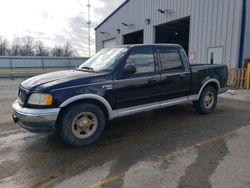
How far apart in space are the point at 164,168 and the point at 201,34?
12.3 m

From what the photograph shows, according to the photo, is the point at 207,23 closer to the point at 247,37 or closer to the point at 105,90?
the point at 247,37

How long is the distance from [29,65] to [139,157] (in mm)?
19915

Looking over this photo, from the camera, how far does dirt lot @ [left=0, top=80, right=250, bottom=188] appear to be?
9.25 feet

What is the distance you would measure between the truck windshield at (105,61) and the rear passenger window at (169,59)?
37.9 inches

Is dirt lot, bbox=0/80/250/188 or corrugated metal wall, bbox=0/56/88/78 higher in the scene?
corrugated metal wall, bbox=0/56/88/78

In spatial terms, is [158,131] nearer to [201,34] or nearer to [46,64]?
[201,34]

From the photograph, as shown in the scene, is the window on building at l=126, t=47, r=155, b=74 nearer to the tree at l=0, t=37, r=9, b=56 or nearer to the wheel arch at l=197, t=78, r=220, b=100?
the wheel arch at l=197, t=78, r=220, b=100

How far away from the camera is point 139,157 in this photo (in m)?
3.45

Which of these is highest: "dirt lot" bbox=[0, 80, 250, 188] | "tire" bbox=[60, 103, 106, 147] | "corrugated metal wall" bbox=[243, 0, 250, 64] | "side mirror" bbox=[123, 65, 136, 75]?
"corrugated metal wall" bbox=[243, 0, 250, 64]

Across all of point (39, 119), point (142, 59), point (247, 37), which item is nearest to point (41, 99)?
point (39, 119)

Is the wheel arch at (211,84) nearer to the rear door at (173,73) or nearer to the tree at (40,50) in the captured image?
the rear door at (173,73)

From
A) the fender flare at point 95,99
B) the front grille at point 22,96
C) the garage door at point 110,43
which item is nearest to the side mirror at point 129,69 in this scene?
the fender flare at point 95,99

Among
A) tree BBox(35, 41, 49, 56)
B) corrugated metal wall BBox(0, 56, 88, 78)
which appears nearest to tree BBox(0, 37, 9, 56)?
tree BBox(35, 41, 49, 56)

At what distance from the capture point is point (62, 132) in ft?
12.1
